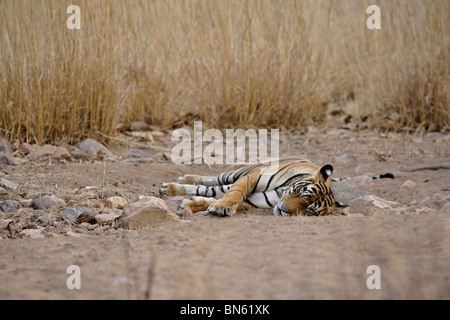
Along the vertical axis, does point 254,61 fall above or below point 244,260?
above

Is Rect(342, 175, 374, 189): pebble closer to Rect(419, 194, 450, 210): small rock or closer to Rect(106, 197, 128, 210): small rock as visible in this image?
Rect(419, 194, 450, 210): small rock

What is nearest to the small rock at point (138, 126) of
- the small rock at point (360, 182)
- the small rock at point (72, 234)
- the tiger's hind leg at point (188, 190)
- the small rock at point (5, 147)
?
the small rock at point (5, 147)

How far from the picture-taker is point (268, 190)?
3.94 metres

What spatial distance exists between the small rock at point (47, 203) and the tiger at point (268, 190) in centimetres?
78

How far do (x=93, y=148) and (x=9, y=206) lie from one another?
5.95 ft

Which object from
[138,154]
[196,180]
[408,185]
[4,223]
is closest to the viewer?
[4,223]

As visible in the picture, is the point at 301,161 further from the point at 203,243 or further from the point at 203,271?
the point at 203,271

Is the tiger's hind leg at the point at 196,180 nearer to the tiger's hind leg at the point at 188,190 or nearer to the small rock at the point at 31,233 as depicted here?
the tiger's hind leg at the point at 188,190

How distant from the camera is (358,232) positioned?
2480mm

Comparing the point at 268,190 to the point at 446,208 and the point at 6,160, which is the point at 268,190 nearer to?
the point at 446,208

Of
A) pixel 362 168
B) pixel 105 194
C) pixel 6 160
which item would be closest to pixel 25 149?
pixel 6 160

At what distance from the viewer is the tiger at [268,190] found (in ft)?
11.2
